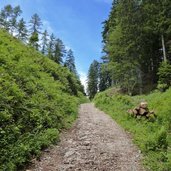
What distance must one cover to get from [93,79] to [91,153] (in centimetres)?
8051

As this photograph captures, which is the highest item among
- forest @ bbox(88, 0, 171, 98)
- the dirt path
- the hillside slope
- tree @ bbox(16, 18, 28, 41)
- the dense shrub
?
tree @ bbox(16, 18, 28, 41)

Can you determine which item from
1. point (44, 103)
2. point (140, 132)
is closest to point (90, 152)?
point (140, 132)

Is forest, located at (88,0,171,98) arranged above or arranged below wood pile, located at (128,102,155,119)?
above

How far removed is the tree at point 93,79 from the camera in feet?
292

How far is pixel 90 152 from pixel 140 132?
3.59 meters

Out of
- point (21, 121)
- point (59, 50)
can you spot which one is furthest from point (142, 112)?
point (59, 50)

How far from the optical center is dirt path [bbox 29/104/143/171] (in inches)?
345

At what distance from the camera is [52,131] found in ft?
37.7

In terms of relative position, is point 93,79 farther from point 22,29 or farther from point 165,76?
point 165,76

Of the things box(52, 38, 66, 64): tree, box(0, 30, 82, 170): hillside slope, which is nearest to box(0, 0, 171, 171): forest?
box(0, 30, 82, 170): hillside slope

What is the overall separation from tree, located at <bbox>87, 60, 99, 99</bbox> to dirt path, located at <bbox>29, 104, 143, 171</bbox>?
75.4m

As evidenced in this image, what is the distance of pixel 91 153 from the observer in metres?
9.95

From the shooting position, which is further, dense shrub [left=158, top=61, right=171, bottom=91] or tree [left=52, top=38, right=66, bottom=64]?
tree [left=52, top=38, right=66, bottom=64]

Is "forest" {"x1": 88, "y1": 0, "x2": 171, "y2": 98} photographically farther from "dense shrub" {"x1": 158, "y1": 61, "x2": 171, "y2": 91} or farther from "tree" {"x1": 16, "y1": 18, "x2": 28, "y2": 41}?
"tree" {"x1": 16, "y1": 18, "x2": 28, "y2": 41}
